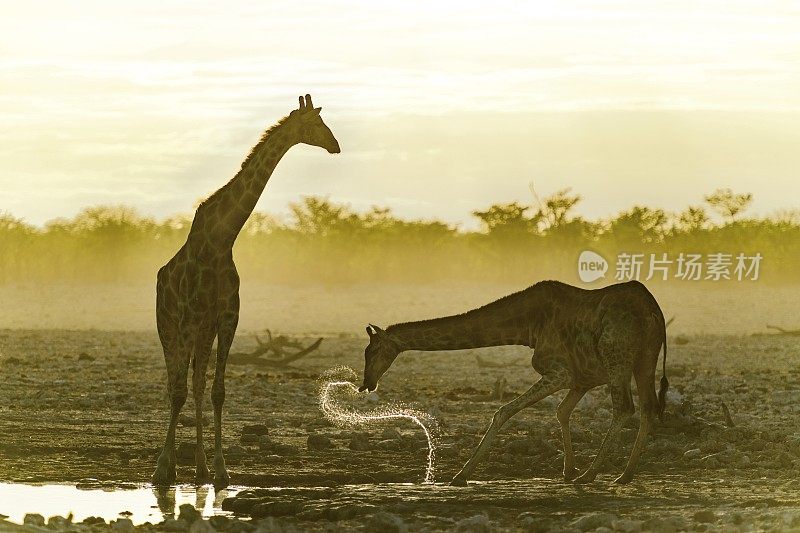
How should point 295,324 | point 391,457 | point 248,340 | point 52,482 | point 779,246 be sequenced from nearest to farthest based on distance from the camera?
point 52,482 → point 391,457 → point 248,340 → point 295,324 → point 779,246

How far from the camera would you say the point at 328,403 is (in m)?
22.2

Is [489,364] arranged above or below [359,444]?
above

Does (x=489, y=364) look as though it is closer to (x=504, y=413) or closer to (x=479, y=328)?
(x=479, y=328)

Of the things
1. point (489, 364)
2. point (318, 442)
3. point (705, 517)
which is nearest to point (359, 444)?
point (318, 442)

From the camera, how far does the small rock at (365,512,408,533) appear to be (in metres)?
12.3

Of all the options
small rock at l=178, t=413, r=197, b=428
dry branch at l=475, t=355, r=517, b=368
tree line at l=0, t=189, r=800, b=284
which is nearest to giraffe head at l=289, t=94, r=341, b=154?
small rock at l=178, t=413, r=197, b=428

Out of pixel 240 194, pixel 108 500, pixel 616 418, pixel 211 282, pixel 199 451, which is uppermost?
pixel 240 194

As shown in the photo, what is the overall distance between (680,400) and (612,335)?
13.3ft

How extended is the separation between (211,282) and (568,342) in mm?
3679

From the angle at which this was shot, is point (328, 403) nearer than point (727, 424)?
No

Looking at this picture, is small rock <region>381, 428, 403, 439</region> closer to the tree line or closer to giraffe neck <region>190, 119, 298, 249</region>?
giraffe neck <region>190, 119, 298, 249</region>

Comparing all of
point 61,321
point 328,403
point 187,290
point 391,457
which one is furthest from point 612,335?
point 61,321

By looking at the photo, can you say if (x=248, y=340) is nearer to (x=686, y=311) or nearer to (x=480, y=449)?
(x=686, y=311)

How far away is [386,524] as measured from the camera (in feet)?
40.7
